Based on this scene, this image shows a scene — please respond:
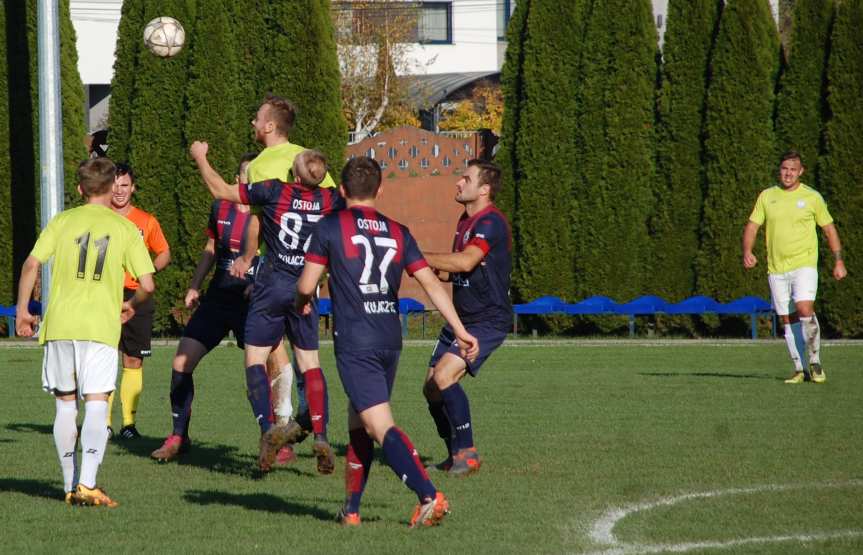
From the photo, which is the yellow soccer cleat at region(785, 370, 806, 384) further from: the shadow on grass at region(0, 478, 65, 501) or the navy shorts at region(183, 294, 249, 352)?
the shadow on grass at region(0, 478, 65, 501)

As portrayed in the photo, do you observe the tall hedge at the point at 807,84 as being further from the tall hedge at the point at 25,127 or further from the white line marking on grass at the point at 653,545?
the white line marking on grass at the point at 653,545

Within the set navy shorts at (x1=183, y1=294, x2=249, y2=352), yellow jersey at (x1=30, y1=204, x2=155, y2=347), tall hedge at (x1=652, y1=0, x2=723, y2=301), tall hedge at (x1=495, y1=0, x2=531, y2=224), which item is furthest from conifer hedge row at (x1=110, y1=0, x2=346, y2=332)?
yellow jersey at (x1=30, y1=204, x2=155, y2=347)

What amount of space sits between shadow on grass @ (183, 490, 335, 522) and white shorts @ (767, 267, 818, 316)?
777cm

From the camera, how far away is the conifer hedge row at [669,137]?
2191 cm

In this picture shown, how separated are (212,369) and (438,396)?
7753mm

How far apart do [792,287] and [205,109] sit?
37.6 feet

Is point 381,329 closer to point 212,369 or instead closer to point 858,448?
point 858,448

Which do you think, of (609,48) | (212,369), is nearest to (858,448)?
(212,369)

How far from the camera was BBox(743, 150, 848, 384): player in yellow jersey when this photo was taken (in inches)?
562

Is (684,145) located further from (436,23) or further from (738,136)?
(436,23)

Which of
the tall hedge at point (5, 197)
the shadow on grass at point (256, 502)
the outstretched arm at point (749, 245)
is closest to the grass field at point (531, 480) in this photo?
the shadow on grass at point (256, 502)

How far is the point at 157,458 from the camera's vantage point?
9.53 m

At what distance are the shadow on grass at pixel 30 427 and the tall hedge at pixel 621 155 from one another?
13.0 metres

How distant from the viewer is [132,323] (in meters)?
11.1
